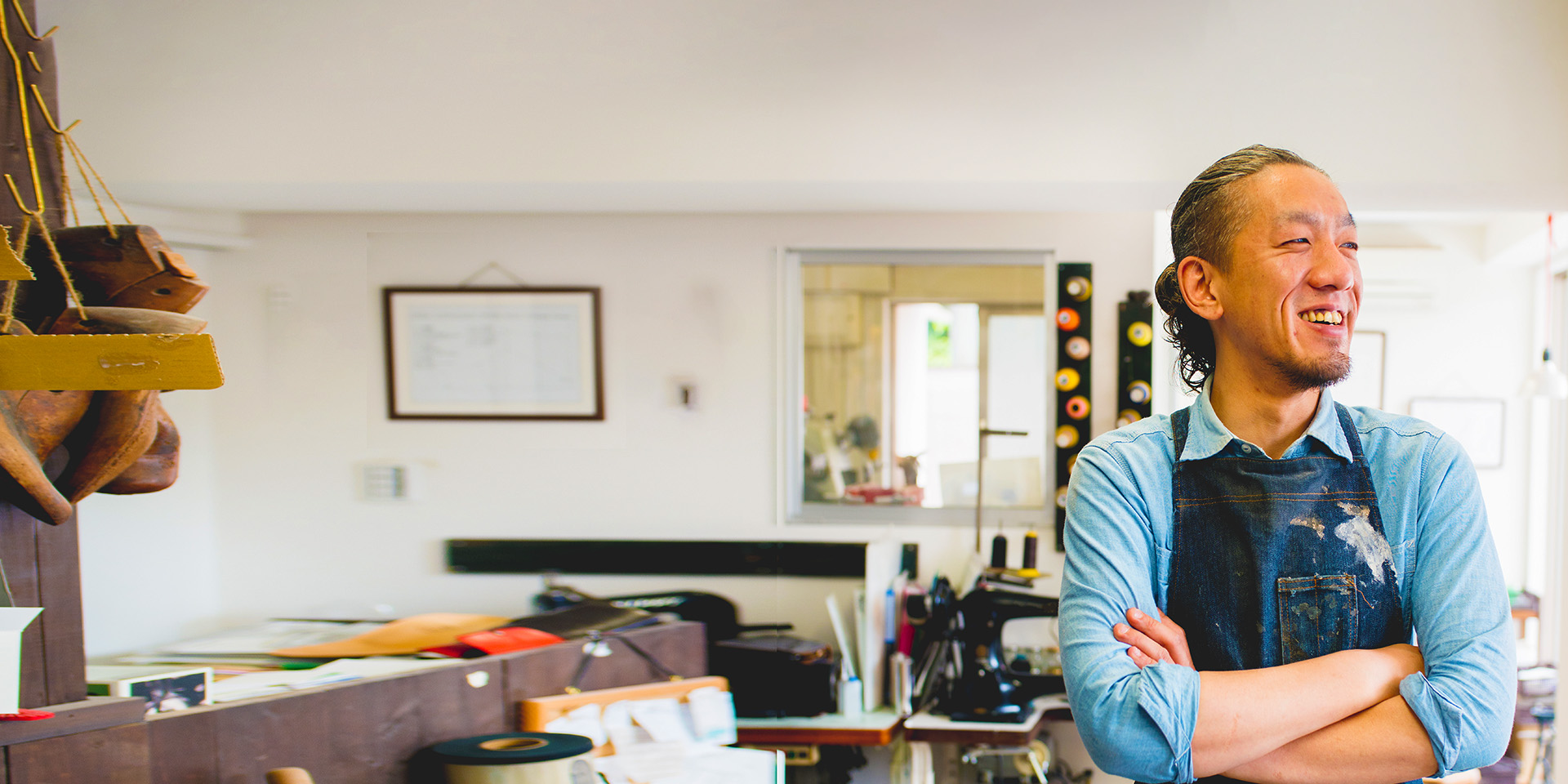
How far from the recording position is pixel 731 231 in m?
3.72

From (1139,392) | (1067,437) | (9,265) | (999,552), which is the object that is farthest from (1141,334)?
(9,265)

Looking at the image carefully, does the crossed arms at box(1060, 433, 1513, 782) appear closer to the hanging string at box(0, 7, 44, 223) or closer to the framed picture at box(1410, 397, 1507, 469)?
the hanging string at box(0, 7, 44, 223)

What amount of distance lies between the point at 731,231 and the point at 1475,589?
289cm

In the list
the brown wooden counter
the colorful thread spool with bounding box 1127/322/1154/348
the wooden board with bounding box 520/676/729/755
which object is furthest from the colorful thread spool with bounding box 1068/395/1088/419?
the brown wooden counter

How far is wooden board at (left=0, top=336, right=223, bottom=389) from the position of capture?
1046 mm

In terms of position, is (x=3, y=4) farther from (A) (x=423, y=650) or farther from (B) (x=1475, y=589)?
(B) (x=1475, y=589)

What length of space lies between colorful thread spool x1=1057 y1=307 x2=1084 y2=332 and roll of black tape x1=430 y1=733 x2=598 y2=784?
7.60ft

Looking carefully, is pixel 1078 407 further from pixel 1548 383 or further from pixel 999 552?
pixel 1548 383

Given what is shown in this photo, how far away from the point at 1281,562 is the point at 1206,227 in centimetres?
39

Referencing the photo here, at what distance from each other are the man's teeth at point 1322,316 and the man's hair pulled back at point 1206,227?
102 mm

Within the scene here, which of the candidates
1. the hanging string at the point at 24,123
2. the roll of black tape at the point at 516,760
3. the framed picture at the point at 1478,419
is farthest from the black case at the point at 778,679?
the framed picture at the point at 1478,419

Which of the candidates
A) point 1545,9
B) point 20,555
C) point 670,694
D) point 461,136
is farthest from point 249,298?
point 1545,9

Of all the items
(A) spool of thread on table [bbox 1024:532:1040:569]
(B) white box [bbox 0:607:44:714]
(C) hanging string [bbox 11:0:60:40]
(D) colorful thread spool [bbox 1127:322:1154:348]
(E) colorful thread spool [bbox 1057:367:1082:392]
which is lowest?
(A) spool of thread on table [bbox 1024:532:1040:569]

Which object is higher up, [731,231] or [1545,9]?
[1545,9]
